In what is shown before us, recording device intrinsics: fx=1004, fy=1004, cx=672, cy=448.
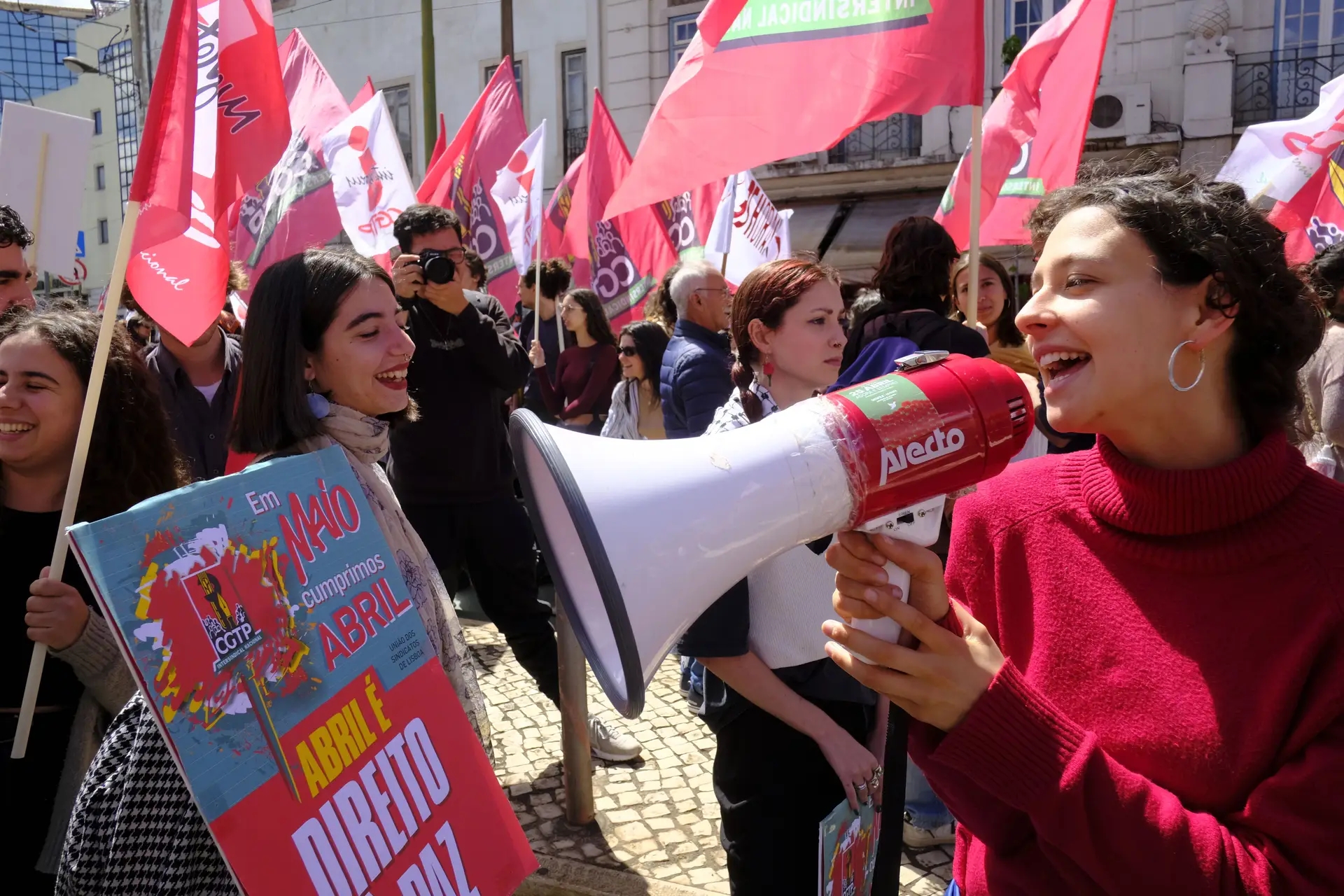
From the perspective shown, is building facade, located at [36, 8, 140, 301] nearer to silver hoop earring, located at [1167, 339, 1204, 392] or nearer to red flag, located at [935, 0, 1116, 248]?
red flag, located at [935, 0, 1116, 248]

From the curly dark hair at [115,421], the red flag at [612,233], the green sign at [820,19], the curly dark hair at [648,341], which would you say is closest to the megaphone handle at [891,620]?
the curly dark hair at [115,421]

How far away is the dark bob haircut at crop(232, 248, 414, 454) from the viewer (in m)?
2.12

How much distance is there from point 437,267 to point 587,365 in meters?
3.22

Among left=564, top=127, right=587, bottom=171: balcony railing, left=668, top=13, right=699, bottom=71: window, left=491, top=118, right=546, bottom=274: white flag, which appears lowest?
left=491, top=118, right=546, bottom=274: white flag

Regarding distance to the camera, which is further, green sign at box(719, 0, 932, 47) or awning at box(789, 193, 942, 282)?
awning at box(789, 193, 942, 282)

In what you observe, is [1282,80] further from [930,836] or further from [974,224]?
[930,836]

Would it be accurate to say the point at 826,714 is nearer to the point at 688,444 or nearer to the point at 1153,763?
the point at 1153,763

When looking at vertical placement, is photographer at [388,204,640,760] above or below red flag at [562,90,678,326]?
below

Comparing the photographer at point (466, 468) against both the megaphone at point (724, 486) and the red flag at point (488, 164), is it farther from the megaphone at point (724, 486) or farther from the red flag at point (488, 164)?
the red flag at point (488, 164)

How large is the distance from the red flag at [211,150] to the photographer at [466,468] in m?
1.07

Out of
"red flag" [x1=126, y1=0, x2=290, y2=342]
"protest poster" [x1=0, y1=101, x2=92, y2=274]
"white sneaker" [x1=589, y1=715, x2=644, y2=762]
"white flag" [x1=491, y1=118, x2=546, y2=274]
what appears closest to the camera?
"red flag" [x1=126, y1=0, x2=290, y2=342]

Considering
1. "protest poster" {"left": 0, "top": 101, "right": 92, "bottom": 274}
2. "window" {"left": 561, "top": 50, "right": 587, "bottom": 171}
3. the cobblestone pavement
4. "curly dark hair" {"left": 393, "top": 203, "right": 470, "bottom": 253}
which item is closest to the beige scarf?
the cobblestone pavement

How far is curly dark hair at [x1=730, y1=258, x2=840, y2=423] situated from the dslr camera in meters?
1.68

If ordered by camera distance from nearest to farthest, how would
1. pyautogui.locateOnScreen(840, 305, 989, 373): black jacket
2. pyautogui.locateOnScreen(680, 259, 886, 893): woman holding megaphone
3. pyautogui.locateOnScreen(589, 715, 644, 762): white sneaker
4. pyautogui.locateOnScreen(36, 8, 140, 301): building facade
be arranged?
pyautogui.locateOnScreen(680, 259, 886, 893): woman holding megaphone → pyautogui.locateOnScreen(840, 305, 989, 373): black jacket → pyautogui.locateOnScreen(589, 715, 644, 762): white sneaker → pyautogui.locateOnScreen(36, 8, 140, 301): building facade
